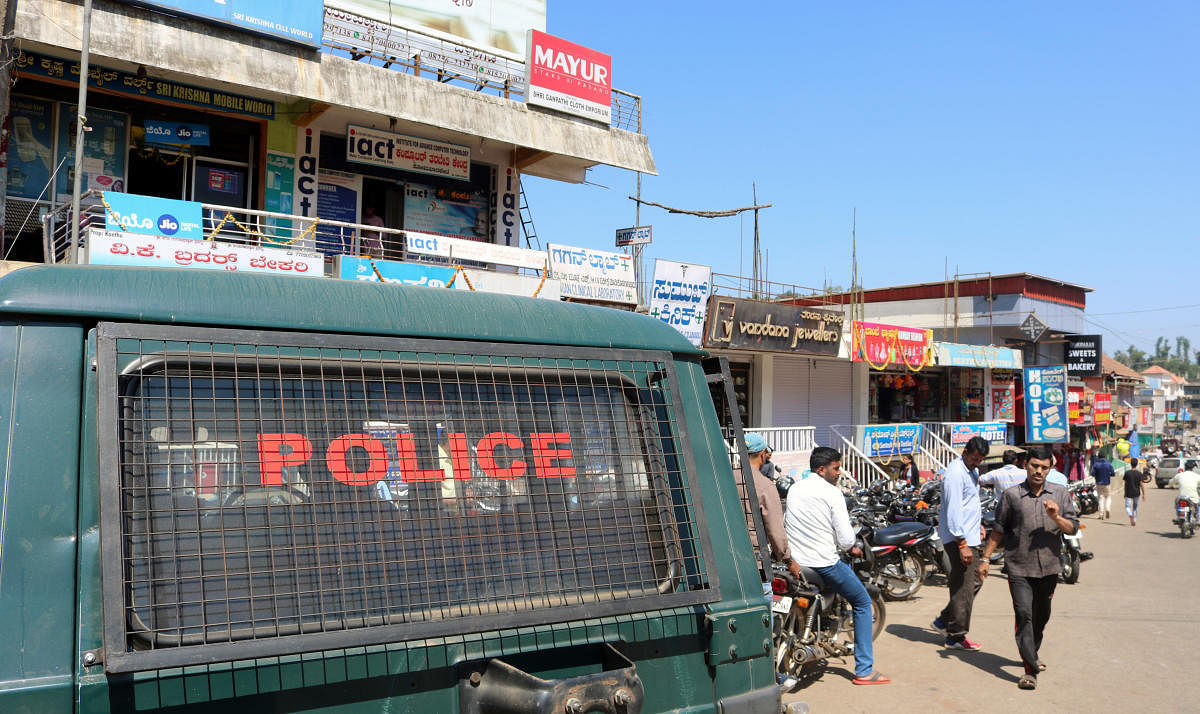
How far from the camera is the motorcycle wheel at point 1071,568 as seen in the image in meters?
10.3

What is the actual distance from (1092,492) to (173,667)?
20986 millimetres

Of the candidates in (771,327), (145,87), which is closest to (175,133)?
(145,87)

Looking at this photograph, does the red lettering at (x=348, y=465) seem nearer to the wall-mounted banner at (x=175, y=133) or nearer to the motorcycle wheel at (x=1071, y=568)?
the motorcycle wheel at (x=1071, y=568)

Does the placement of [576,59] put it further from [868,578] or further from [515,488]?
[515,488]

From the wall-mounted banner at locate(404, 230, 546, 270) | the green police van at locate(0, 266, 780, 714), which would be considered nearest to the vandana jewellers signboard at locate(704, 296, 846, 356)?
the wall-mounted banner at locate(404, 230, 546, 270)

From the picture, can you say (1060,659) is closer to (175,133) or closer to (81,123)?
(81,123)

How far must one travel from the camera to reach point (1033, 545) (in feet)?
19.8

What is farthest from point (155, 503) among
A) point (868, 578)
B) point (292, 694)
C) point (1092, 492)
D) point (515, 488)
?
point (1092, 492)

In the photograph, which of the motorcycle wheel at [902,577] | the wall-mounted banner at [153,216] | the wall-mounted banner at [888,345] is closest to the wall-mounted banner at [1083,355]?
the wall-mounted banner at [888,345]

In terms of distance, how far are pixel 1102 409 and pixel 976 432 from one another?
12913 mm

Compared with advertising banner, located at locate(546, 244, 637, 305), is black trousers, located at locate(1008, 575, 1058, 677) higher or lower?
lower

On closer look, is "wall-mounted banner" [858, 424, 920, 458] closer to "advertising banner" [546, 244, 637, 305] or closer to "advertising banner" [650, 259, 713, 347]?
"advertising banner" [650, 259, 713, 347]

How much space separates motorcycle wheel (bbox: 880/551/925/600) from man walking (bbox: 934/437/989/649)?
1.50 metres

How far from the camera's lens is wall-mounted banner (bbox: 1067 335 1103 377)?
3372 centimetres
